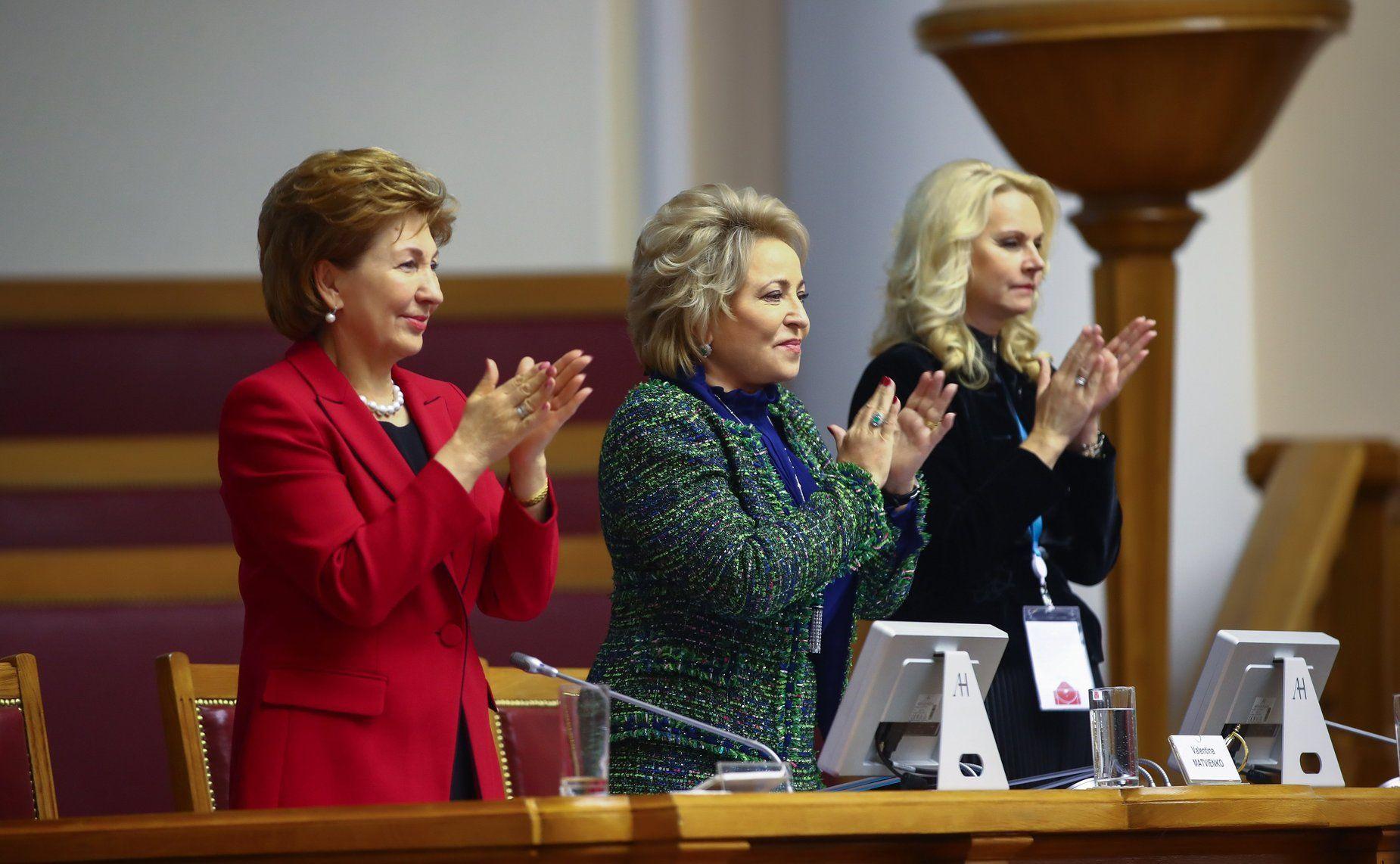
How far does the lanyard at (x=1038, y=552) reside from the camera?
9.21 ft

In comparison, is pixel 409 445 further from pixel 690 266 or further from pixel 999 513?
pixel 999 513

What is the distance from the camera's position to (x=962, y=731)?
2.14m

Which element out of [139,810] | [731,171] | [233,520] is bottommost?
[139,810]

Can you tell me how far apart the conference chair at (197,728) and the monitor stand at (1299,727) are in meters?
1.26

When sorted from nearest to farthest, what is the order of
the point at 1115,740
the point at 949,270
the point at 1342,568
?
the point at 1115,740 → the point at 949,270 → the point at 1342,568

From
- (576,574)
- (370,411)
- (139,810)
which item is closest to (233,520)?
(370,411)

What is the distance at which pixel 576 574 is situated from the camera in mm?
4023

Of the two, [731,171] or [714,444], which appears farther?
[731,171]

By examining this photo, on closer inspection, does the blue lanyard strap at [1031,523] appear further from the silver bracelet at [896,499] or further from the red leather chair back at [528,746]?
the red leather chair back at [528,746]

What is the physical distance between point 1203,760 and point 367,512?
976mm

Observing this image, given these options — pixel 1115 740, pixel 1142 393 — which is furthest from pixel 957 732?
pixel 1142 393

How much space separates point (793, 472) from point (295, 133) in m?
3.31

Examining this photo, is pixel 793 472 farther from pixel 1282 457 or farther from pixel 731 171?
pixel 731 171

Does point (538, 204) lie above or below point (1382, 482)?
above
